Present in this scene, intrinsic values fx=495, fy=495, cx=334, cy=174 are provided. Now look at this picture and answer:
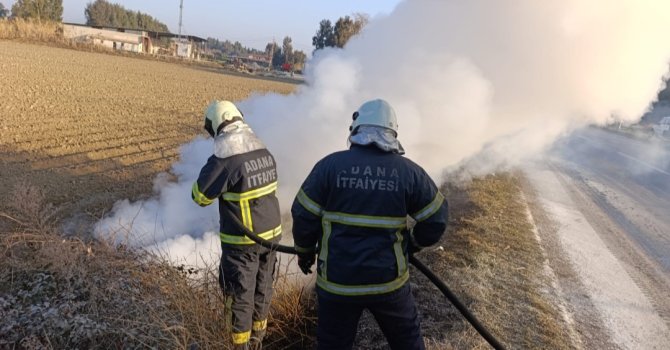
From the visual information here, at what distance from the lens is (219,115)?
11.5 ft

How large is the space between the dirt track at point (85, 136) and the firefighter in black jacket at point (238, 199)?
4.06 m

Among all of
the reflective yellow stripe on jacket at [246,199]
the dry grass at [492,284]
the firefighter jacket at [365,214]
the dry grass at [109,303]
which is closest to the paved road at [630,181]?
the dry grass at [492,284]

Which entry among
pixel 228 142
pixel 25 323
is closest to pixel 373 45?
pixel 228 142

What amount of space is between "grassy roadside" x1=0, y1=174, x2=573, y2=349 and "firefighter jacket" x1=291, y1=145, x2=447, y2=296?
103 centimetres

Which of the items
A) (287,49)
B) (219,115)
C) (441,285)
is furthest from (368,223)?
(287,49)

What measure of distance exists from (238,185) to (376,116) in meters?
1.20

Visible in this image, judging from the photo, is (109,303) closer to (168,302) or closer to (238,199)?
(168,302)

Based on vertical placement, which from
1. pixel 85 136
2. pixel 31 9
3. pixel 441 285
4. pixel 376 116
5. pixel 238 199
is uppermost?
pixel 31 9

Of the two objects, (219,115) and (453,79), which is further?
(453,79)

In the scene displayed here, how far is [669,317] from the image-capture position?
15.0 ft

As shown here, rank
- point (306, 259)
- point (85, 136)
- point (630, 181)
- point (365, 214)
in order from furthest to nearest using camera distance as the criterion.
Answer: point (630, 181) → point (85, 136) → point (306, 259) → point (365, 214)

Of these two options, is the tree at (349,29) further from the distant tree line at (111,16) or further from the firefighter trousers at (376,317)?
the distant tree line at (111,16)

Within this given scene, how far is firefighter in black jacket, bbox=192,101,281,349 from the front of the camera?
331 cm

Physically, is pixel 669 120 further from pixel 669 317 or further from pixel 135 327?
pixel 135 327
